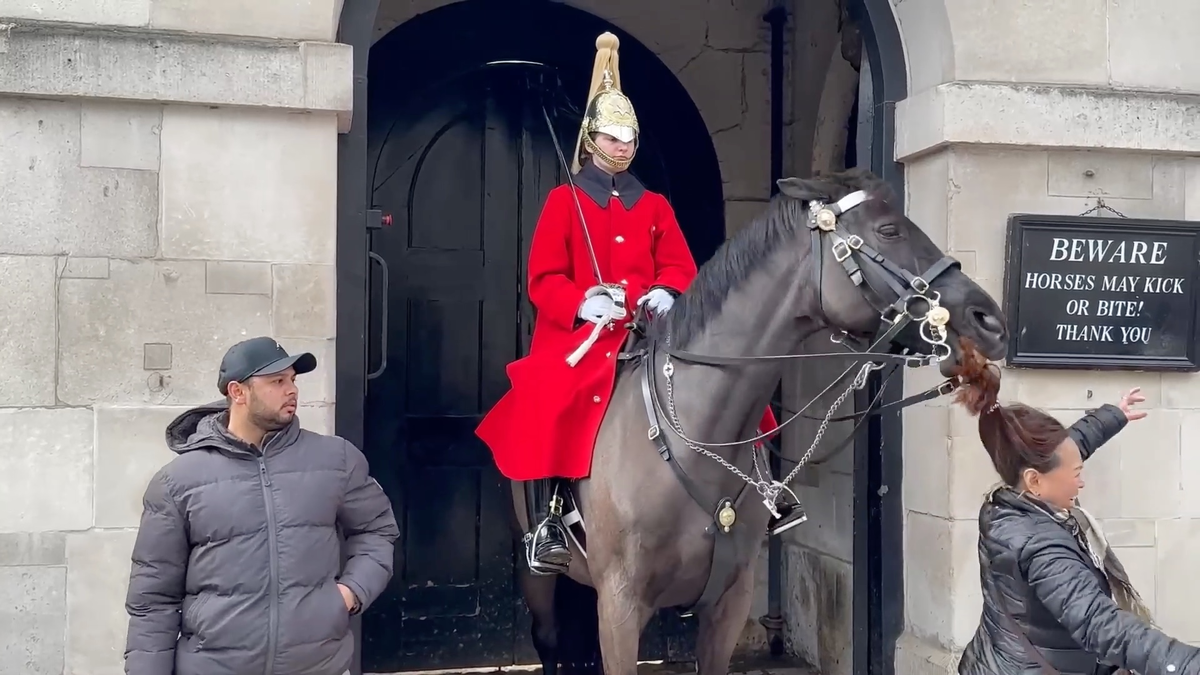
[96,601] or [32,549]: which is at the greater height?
[32,549]

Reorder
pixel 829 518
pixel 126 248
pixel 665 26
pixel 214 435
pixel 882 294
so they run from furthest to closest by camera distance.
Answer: pixel 665 26 < pixel 829 518 < pixel 126 248 < pixel 882 294 < pixel 214 435

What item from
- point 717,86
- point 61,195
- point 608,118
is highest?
point 717,86

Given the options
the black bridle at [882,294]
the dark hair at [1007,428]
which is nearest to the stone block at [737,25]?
the black bridle at [882,294]

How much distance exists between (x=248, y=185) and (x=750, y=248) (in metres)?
1.68

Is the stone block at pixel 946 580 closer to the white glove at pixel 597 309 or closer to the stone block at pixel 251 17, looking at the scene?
the white glove at pixel 597 309

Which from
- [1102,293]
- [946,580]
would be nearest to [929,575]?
[946,580]

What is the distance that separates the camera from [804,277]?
3232 mm

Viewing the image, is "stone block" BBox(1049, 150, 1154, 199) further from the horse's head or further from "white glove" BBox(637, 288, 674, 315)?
"white glove" BBox(637, 288, 674, 315)

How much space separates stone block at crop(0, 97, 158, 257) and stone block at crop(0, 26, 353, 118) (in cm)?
10

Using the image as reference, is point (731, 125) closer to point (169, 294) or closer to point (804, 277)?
point (804, 277)

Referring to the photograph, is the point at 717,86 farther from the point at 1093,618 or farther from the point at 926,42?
the point at 1093,618

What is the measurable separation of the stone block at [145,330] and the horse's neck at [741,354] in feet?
4.75

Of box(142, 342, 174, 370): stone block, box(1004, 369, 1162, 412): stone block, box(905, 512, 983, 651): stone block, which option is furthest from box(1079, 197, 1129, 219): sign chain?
box(142, 342, 174, 370): stone block

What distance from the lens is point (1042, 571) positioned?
2559 mm
